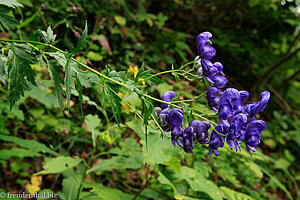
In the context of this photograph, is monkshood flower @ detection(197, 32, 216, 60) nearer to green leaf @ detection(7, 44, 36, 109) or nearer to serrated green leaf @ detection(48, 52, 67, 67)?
serrated green leaf @ detection(48, 52, 67, 67)

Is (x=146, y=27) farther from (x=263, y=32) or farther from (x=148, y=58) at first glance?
(x=263, y=32)

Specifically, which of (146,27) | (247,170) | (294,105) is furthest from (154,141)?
(294,105)

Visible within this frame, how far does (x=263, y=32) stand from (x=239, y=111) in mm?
5129

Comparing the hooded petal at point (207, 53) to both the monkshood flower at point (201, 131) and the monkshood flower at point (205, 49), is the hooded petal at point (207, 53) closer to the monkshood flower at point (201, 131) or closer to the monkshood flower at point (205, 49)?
the monkshood flower at point (205, 49)

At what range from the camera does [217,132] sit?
1.08m

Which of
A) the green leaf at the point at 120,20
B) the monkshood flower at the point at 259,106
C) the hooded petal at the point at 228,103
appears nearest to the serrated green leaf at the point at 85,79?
the hooded petal at the point at 228,103

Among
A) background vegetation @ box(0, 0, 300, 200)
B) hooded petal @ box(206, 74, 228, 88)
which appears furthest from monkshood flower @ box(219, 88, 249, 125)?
background vegetation @ box(0, 0, 300, 200)

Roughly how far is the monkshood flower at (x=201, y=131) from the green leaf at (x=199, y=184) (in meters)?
0.79

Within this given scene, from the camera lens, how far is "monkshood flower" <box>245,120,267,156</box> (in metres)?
1.09

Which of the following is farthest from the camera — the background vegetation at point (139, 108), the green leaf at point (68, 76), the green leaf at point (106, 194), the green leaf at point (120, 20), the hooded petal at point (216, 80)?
the green leaf at point (120, 20)

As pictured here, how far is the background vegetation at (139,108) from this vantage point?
6.48ft

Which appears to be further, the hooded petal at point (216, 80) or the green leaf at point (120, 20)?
the green leaf at point (120, 20)

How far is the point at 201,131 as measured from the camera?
1.13 meters

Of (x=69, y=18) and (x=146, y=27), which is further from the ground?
(x=146, y=27)
